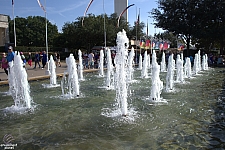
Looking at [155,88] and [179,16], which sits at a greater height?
[179,16]

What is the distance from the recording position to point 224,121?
17.8 ft

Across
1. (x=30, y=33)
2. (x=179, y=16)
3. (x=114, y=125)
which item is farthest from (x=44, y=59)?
(x=30, y=33)

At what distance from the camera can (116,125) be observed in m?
5.16

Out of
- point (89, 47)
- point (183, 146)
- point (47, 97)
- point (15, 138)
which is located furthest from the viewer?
point (89, 47)

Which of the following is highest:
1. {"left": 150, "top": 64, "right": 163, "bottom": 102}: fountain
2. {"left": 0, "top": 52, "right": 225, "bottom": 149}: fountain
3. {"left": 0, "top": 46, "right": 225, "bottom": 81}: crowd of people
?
{"left": 0, "top": 46, "right": 225, "bottom": 81}: crowd of people

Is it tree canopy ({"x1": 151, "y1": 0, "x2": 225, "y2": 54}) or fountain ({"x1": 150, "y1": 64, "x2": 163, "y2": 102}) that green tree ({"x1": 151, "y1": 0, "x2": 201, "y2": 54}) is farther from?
fountain ({"x1": 150, "y1": 64, "x2": 163, "y2": 102})

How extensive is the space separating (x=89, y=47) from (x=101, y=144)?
36141 mm

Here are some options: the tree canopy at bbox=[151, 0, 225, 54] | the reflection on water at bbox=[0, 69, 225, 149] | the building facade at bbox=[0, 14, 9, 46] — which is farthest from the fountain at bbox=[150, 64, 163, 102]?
the building facade at bbox=[0, 14, 9, 46]

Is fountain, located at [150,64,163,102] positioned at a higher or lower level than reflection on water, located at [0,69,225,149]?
higher

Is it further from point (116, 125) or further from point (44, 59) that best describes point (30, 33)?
point (116, 125)

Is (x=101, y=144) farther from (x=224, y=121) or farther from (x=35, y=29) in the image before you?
(x=35, y=29)

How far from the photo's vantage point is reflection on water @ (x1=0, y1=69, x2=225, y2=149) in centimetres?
426

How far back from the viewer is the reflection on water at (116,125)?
4.26 meters

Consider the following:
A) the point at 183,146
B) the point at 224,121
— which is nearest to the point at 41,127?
the point at 183,146
